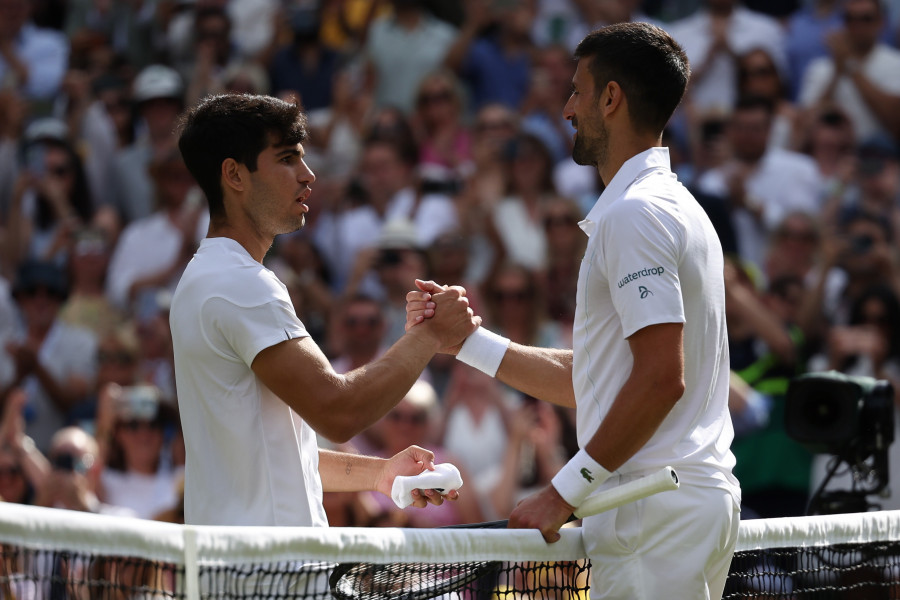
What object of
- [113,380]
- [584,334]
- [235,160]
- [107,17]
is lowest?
[584,334]

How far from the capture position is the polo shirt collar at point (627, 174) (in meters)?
3.54

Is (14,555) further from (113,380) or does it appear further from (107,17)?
(107,17)

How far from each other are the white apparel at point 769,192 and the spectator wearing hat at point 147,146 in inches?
181

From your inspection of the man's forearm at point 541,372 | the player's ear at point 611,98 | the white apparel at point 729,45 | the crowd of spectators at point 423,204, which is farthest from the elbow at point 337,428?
the white apparel at point 729,45

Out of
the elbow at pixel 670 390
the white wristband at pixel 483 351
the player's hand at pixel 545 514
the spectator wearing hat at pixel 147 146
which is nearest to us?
the elbow at pixel 670 390

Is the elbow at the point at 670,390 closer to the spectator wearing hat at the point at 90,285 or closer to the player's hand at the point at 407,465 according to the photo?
the player's hand at the point at 407,465

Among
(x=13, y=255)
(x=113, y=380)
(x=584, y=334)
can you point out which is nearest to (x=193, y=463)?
(x=584, y=334)

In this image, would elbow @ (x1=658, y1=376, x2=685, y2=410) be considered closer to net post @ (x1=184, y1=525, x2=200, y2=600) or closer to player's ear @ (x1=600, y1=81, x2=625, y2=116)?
player's ear @ (x1=600, y1=81, x2=625, y2=116)

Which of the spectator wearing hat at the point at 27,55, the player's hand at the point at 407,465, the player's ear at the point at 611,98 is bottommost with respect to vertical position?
the player's hand at the point at 407,465

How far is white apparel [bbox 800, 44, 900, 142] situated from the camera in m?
9.86

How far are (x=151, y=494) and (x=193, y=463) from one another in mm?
4665

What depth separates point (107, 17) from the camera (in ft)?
41.3

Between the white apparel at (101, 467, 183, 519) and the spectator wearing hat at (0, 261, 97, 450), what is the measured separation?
121cm

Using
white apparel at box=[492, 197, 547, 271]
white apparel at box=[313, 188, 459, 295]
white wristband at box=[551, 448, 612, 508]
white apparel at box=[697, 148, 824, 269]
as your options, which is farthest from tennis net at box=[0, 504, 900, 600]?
white apparel at box=[313, 188, 459, 295]
